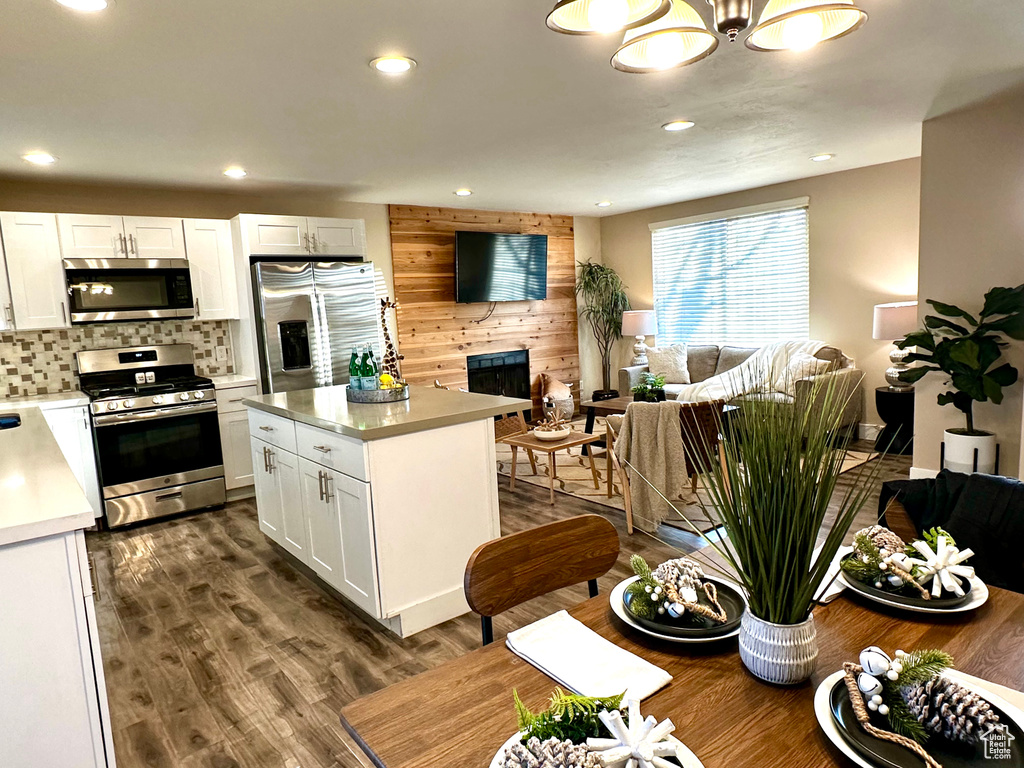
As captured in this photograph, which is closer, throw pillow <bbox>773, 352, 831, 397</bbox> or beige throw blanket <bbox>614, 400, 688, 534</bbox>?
beige throw blanket <bbox>614, 400, 688, 534</bbox>

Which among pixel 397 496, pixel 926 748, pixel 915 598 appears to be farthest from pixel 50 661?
pixel 915 598

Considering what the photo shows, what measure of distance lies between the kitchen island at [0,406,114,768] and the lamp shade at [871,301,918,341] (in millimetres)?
5284

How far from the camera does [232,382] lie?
4805 mm

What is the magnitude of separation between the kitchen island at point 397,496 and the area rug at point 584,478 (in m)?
1.55

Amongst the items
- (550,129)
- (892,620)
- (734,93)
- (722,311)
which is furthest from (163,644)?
(722,311)

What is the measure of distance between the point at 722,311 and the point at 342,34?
537cm

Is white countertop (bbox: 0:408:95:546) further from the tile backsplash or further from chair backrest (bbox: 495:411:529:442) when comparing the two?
chair backrest (bbox: 495:411:529:442)

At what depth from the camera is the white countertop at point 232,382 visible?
475 centimetres

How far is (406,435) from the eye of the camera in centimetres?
268

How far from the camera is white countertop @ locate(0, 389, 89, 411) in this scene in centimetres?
407

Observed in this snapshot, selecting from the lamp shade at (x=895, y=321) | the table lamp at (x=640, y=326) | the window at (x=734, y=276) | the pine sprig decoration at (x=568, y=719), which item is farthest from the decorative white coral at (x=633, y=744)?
the table lamp at (x=640, y=326)

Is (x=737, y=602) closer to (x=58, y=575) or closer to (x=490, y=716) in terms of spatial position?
(x=490, y=716)

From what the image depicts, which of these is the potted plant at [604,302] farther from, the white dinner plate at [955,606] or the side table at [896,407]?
the white dinner plate at [955,606]

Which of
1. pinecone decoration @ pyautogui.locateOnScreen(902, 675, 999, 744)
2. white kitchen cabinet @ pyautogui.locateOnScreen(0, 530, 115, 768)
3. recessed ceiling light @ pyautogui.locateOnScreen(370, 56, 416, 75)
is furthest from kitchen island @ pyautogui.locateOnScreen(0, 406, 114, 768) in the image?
recessed ceiling light @ pyautogui.locateOnScreen(370, 56, 416, 75)
